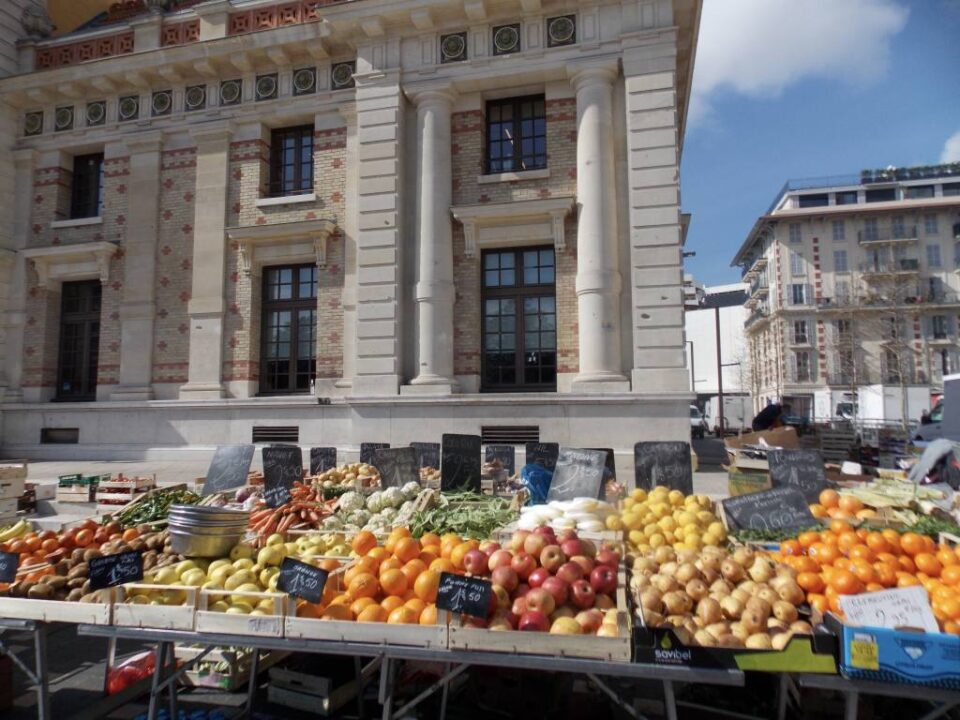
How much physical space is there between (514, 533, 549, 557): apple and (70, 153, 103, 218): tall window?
1792 cm

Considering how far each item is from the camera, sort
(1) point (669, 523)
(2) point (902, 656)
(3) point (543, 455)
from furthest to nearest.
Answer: (3) point (543, 455)
(1) point (669, 523)
(2) point (902, 656)

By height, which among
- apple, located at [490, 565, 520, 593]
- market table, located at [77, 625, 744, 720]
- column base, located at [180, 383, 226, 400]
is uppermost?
column base, located at [180, 383, 226, 400]

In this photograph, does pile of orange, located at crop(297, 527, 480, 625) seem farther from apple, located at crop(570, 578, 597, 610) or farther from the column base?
the column base

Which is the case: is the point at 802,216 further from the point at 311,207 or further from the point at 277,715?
the point at 277,715

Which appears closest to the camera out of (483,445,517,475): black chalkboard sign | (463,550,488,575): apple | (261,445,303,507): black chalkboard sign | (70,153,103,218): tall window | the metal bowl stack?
(463,550,488,575): apple

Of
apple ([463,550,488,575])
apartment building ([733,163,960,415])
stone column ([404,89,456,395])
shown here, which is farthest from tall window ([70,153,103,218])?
apartment building ([733,163,960,415])

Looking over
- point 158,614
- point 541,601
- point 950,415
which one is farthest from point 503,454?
point 950,415

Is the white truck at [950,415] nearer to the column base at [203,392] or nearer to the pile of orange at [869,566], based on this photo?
the pile of orange at [869,566]

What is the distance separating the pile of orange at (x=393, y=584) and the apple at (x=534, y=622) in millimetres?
535

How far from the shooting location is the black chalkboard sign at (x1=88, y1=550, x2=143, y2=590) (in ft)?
11.9

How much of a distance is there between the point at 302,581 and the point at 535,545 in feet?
5.07

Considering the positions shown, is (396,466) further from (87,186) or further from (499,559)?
(87,186)

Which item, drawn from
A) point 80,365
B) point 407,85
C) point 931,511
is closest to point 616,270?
point 407,85

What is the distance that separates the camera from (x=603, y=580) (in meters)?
3.66
